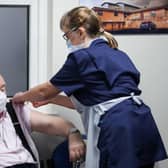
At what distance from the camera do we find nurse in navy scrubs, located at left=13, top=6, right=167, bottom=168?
5.54 ft

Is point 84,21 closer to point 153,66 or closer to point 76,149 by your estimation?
point 76,149

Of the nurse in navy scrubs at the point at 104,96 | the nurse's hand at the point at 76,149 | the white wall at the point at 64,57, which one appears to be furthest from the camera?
the white wall at the point at 64,57

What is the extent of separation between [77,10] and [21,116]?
66cm

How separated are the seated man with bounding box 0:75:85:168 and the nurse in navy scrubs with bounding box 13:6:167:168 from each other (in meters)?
0.12

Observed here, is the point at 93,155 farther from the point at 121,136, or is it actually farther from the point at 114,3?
the point at 114,3

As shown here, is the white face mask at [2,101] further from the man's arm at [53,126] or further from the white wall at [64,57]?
the white wall at [64,57]

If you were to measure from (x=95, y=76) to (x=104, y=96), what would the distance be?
0.10 meters

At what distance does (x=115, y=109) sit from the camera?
171 cm

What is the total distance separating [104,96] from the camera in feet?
5.64

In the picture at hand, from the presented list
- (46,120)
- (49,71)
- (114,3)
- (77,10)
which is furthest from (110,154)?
(114,3)

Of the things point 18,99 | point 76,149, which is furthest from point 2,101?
point 76,149

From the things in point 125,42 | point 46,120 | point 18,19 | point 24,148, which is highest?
point 18,19

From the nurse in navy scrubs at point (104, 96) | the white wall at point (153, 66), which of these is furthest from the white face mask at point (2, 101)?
the white wall at point (153, 66)

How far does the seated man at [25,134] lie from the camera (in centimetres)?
183
